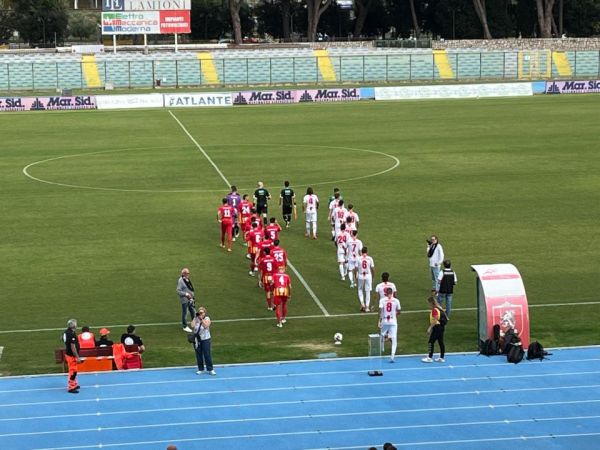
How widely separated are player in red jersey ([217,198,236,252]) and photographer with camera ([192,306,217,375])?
37.5ft

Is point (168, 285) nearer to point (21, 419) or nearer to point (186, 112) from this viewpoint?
point (21, 419)

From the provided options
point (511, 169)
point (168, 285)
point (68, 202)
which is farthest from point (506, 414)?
point (511, 169)

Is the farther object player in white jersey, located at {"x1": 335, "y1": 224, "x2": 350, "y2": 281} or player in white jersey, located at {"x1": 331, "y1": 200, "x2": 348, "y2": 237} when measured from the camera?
player in white jersey, located at {"x1": 331, "y1": 200, "x2": 348, "y2": 237}

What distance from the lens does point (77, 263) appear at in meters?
32.4

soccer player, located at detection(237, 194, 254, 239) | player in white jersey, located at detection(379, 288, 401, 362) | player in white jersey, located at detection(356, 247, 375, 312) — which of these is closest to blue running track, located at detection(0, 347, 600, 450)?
player in white jersey, located at detection(379, 288, 401, 362)

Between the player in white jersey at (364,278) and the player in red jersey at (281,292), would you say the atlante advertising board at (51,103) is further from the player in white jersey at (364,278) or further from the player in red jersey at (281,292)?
the player in red jersey at (281,292)

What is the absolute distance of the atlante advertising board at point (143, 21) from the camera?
101750 mm

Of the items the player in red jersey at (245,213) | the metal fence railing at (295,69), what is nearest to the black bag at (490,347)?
the player in red jersey at (245,213)

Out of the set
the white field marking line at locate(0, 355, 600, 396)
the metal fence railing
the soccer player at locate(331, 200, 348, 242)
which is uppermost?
the metal fence railing

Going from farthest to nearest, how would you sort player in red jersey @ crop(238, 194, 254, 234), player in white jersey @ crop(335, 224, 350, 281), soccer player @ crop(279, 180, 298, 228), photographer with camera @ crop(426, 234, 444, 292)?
soccer player @ crop(279, 180, 298, 228) < player in red jersey @ crop(238, 194, 254, 234) < player in white jersey @ crop(335, 224, 350, 281) < photographer with camera @ crop(426, 234, 444, 292)

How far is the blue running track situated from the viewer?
61.4 ft

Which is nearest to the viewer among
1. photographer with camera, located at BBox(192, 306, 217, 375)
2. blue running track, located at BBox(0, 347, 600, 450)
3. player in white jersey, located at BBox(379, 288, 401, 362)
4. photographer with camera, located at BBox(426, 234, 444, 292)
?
blue running track, located at BBox(0, 347, 600, 450)

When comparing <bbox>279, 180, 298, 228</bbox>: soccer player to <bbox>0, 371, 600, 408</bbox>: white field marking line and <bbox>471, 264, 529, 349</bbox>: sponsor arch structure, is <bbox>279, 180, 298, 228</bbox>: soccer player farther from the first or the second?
<bbox>0, 371, 600, 408</bbox>: white field marking line

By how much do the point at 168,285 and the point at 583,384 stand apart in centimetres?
1289
